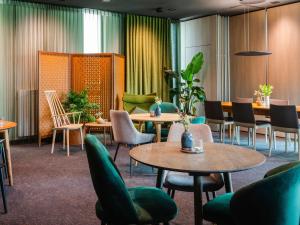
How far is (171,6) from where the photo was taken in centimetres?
782

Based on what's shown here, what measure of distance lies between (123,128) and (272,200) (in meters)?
3.26

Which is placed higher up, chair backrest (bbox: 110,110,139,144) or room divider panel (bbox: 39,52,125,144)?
room divider panel (bbox: 39,52,125,144)

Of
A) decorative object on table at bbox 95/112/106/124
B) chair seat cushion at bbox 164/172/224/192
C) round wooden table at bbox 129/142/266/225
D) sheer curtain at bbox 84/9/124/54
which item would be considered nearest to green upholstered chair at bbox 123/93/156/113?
decorative object on table at bbox 95/112/106/124

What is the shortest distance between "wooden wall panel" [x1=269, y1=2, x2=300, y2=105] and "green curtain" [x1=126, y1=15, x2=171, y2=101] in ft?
8.20

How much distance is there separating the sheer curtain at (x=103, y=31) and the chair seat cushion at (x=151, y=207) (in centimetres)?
619

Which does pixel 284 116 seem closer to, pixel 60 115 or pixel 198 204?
pixel 60 115

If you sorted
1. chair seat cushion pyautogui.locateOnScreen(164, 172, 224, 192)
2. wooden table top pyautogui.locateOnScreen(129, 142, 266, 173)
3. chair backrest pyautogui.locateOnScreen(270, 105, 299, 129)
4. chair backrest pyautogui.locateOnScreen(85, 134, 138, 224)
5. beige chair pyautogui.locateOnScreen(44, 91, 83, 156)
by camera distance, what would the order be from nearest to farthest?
chair backrest pyautogui.locateOnScreen(85, 134, 138, 224)
wooden table top pyautogui.locateOnScreen(129, 142, 266, 173)
chair seat cushion pyautogui.locateOnScreen(164, 172, 224, 192)
chair backrest pyautogui.locateOnScreen(270, 105, 299, 129)
beige chair pyautogui.locateOnScreen(44, 91, 83, 156)

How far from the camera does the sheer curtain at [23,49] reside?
699 centimetres

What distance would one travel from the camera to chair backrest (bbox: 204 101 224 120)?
22.4ft

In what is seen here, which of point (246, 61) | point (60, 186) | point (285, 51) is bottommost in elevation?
point (60, 186)

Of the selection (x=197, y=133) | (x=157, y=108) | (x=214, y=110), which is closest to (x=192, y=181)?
(x=197, y=133)

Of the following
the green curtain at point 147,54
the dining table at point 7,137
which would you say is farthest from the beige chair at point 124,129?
the green curtain at point 147,54

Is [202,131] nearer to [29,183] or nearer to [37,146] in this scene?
[29,183]

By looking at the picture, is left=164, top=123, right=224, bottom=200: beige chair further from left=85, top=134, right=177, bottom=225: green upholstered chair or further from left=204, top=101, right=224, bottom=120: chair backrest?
left=204, top=101, right=224, bottom=120: chair backrest
